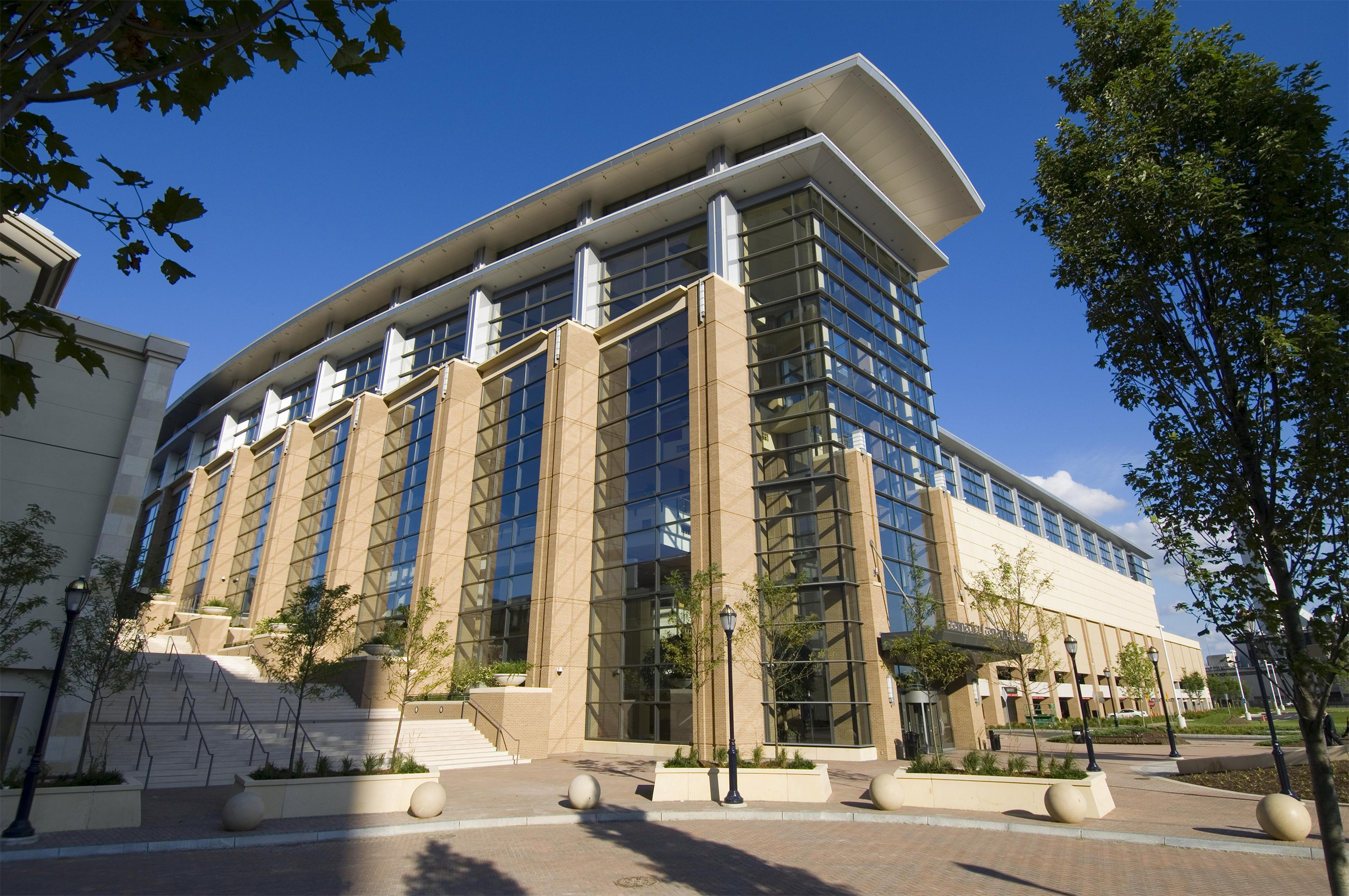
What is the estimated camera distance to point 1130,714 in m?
64.2

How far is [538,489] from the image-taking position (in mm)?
36938

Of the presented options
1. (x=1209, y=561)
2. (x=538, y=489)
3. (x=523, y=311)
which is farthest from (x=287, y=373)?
(x=1209, y=561)

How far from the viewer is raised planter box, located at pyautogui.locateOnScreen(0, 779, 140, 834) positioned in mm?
13164

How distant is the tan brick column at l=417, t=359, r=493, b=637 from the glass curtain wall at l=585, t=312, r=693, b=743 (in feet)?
31.0

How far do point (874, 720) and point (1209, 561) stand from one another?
2190 centimetres


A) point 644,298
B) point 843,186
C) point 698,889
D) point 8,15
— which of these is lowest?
point 698,889

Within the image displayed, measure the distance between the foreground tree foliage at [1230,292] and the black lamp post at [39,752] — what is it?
17633 millimetres

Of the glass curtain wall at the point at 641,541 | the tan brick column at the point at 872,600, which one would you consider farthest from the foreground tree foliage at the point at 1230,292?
the glass curtain wall at the point at 641,541

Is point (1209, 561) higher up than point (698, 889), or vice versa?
point (1209, 561)

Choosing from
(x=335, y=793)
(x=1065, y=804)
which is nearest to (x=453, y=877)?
(x=335, y=793)

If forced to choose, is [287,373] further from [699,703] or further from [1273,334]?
[1273,334]

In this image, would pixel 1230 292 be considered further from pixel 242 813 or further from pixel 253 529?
pixel 253 529

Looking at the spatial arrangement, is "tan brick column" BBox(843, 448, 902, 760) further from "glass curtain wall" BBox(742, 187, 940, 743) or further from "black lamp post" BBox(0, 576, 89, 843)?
"black lamp post" BBox(0, 576, 89, 843)

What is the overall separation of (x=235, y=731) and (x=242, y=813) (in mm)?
13817
